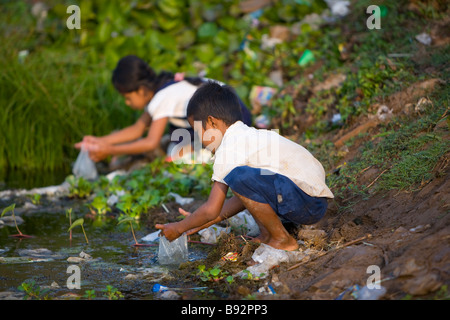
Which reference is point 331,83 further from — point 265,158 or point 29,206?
point 29,206

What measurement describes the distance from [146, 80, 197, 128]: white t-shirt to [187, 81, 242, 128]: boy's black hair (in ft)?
6.36

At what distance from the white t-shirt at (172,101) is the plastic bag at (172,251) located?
1960 mm

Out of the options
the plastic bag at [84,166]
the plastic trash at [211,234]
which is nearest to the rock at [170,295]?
the plastic trash at [211,234]

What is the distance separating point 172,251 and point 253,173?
760 mm

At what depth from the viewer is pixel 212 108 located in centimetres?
306

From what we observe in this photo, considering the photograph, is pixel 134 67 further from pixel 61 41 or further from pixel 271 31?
pixel 61 41

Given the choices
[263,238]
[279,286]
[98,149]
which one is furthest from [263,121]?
[279,286]

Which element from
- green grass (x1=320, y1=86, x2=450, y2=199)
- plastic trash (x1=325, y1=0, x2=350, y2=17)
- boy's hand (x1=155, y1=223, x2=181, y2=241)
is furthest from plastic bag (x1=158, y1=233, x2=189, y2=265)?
plastic trash (x1=325, y1=0, x2=350, y2=17)

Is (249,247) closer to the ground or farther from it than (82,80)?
closer to the ground

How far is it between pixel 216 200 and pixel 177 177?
1.92 metres

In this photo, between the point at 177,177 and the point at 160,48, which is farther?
the point at 160,48

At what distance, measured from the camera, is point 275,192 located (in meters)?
2.97
